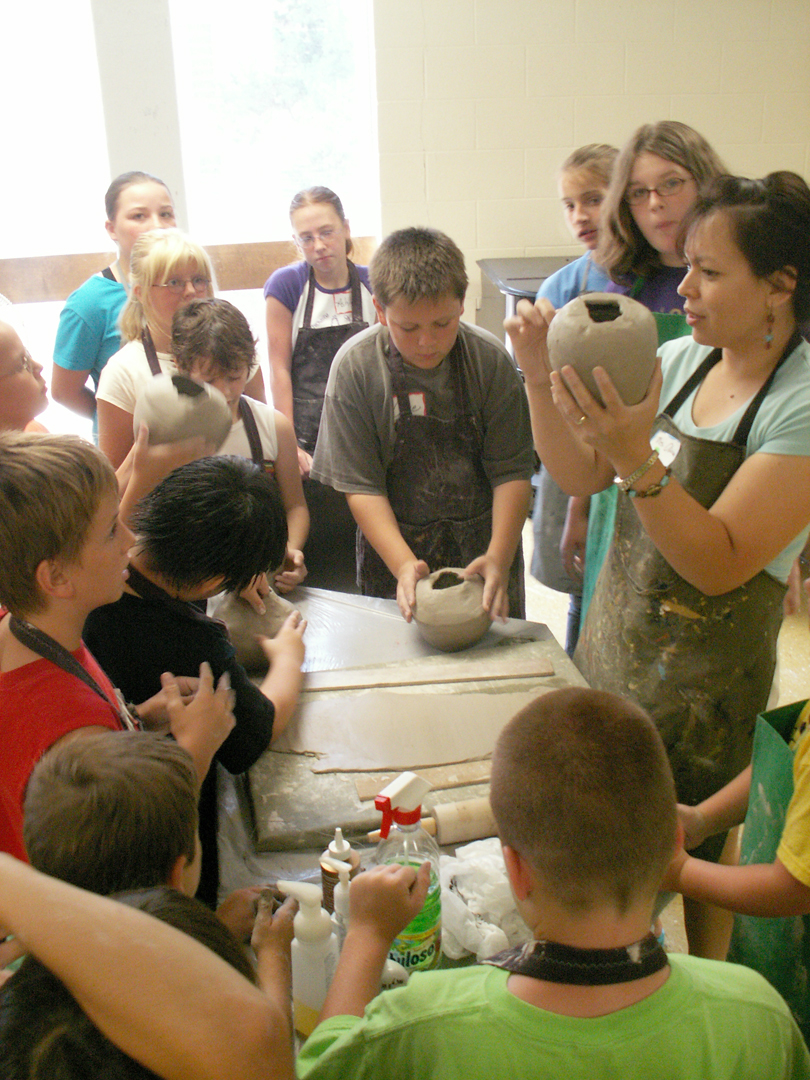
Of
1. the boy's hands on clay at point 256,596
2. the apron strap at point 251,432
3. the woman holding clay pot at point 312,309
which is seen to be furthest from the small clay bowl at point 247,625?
the woman holding clay pot at point 312,309

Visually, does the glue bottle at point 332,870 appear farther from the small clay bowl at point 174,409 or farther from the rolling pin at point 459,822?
the small clay bowl at point 174,409

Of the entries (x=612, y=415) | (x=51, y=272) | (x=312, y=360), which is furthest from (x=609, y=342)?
(x=51, y=272)

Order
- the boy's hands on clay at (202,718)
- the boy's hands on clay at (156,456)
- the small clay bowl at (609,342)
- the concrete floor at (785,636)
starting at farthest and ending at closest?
the concrete floor at (785,636), the boy's hands on clay at (156,456), the small clay bowl at (609,342), the boy's hands on clay at (202,718)

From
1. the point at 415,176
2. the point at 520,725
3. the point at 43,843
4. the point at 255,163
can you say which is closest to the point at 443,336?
the point at 520,725

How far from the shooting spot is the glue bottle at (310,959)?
3.03ft

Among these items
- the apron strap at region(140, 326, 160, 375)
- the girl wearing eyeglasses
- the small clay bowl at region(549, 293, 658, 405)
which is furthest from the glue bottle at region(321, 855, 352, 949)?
the apron strap at region(140, 326, 160, 375)

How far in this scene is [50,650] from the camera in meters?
1.08

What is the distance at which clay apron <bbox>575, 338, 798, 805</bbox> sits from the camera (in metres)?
1.45

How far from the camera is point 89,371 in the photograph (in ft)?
8.68

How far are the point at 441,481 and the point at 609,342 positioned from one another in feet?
2.58

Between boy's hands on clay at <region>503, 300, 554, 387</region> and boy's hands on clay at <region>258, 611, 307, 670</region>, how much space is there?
697 millimetres

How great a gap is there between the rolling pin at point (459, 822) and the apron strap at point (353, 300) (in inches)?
88.8

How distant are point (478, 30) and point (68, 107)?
2.04 metres

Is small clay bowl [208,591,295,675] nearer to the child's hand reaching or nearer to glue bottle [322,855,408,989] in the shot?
glue bottle [322,855,408,989]
